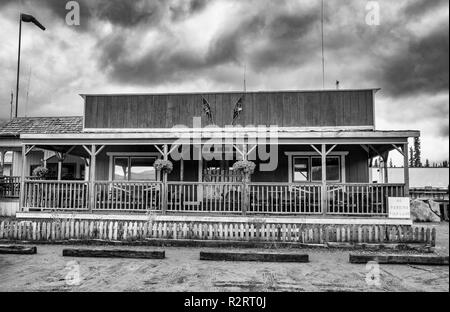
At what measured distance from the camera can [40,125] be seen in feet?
68.0

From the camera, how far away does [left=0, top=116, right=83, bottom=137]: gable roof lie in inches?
759

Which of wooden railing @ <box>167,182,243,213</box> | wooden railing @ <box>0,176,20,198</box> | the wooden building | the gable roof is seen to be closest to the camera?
wooden railing @ <box>167,182,243,213</box>

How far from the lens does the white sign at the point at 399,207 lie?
12117mm

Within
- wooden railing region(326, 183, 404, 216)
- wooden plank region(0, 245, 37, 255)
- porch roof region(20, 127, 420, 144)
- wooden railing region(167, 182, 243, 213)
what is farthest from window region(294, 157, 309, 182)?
wooden plank region(0, 245, 37, 255)

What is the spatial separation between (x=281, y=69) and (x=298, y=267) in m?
15.3

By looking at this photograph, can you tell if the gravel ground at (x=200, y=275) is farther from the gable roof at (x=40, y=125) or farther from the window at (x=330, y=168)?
the gable roof at (x=40, y=125)

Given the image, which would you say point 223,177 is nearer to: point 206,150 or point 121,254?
point 206,150

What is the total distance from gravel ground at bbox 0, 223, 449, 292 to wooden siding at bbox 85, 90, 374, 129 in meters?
7.75

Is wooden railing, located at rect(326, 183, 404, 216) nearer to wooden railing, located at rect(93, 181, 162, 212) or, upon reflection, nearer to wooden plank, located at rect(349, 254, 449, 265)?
wooden plank, located at rect(349, 254, 449, 265)

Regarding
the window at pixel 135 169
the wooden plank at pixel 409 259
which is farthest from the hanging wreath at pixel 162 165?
the wooden plank at pixel 409 259

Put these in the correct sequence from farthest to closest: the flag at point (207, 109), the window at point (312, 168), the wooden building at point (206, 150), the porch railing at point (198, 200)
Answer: the flag at point (207, 109) < the window at point (312, 168) < the wooden building at point (206, 150) < the porch railing at point (198, 200)

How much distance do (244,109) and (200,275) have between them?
9.93 meters

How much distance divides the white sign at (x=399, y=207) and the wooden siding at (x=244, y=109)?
13.7 feet

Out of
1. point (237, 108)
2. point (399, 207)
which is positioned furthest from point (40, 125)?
point (399, 207)
